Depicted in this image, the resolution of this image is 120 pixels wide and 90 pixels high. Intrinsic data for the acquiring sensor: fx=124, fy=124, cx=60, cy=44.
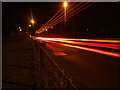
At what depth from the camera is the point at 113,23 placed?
3691cm

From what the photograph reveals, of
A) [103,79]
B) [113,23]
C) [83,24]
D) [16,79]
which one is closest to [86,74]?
[103,79]

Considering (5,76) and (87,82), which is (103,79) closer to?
(87,82)

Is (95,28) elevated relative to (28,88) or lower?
elevated

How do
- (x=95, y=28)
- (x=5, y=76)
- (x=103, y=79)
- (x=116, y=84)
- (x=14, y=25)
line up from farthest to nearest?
(x=14, y=25) → (x=95, y=28) → (x=5, y=76) → (x=103, y=79) → (x=116, y=84)

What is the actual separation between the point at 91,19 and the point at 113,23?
42.7 ft

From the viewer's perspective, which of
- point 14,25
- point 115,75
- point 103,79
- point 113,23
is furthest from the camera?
point 14,25

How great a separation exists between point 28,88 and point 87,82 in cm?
238

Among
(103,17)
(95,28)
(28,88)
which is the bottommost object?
(28,88)

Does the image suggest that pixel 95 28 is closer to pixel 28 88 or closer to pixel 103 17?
pixel 103 17

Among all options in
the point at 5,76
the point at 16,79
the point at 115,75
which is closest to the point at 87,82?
the point at 115,75

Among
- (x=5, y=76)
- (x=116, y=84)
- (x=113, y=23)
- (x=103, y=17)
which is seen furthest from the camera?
(x=103, y=17)

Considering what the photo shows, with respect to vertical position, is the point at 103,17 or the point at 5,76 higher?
the point at 103,17

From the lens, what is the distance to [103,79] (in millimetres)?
5242

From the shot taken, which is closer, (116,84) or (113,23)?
(116,84)
